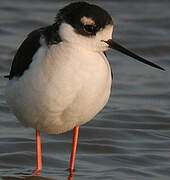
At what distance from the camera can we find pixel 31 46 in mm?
6707

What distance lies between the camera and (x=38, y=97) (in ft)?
21.2

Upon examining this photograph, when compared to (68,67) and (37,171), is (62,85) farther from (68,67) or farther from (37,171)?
(37,171)

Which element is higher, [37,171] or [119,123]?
[37,171]

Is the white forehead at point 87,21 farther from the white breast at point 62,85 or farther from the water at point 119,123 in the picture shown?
the water at point 119,123

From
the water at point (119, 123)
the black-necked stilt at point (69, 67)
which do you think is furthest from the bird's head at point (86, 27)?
the water at point (119, 123)

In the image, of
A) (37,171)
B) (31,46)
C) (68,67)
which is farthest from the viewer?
(37,171)

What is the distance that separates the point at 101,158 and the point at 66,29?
6.24 ft

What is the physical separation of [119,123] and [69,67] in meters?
2.80

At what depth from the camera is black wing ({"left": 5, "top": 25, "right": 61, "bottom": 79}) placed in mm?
6487

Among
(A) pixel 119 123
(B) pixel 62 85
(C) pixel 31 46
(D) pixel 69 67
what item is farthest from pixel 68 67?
(A) pixel 119 123

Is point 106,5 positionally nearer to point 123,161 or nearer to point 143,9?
point 143,9

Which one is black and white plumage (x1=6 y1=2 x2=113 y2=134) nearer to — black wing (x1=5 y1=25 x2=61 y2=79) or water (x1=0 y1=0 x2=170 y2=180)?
black wing (x1=5 y1=25 x2=61 y2=79)

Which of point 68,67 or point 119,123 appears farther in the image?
point 119,123

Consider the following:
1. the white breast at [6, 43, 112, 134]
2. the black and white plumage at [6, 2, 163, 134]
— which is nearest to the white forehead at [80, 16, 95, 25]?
the black and white plumage at [6, 2, 163, 134]
